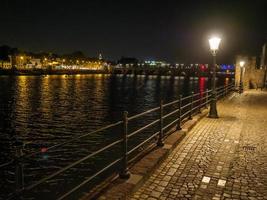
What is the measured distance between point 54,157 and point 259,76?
35.0m

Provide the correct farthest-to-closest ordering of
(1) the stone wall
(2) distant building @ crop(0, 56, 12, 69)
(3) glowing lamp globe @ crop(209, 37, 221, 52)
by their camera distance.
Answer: (2) distant building @ crop(0, 56, 12, 69)
(1) the stone wall
(3) glowing lamp globe @ crop(209, 37, 221, 52)

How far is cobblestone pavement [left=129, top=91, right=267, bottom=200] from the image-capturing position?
6.13 metres

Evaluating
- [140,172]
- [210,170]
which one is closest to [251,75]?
[210,170]

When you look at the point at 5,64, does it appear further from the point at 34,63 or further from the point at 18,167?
the point at 18,167

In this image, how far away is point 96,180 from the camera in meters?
12.4

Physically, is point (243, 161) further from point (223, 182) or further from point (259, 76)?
point (259, 76)

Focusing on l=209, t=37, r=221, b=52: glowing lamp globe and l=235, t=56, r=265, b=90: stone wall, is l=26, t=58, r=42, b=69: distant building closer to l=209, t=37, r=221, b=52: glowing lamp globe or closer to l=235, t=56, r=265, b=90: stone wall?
l=235, t=56, r=265, b=90: stone wall

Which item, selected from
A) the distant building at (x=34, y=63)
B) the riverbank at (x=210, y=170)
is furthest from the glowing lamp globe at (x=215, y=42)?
the distant building at (x=34, y=63)

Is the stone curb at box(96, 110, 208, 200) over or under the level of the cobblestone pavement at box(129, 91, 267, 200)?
over

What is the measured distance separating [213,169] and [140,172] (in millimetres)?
1905

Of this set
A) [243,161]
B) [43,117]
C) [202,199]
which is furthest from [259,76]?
[202,199]

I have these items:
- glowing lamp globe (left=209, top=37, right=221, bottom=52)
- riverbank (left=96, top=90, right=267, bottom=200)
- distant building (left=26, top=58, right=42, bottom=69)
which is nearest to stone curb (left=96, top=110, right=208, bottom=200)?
riverbank (left=96, top=90, right=267, bottom=200)

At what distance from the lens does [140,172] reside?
6.73 m

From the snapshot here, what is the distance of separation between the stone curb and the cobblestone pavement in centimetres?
13
